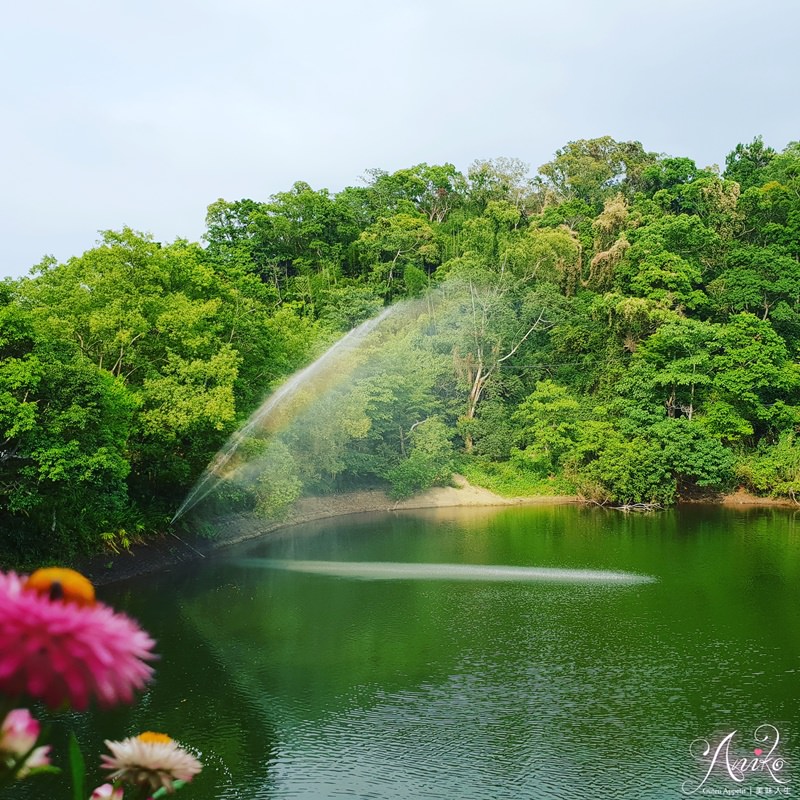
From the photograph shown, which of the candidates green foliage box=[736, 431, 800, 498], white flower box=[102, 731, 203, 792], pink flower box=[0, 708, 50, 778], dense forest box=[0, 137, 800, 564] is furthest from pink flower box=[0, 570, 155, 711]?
green foliage box=[736, 431, 800, 498]

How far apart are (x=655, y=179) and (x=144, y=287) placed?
139 feet

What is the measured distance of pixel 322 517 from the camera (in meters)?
33.8

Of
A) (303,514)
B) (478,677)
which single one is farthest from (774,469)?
(478,677)

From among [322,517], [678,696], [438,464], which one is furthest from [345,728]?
[438,464]

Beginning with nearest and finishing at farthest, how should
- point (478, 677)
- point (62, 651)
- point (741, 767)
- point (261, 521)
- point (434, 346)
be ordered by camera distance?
point (62, 651) < point (741, 767) < point (478, 677) < point (261, 521) < point (434, 346)

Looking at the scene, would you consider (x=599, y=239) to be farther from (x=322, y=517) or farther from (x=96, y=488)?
(x=96, y=488)

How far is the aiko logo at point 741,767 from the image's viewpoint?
10.1 m

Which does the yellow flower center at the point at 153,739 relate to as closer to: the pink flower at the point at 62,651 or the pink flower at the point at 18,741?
the pink flower at the point at 18,741

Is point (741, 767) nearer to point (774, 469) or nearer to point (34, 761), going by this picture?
point (34, 761)

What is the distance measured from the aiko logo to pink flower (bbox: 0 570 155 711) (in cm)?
1067

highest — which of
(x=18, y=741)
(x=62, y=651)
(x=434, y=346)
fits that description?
(x=434, y=346)

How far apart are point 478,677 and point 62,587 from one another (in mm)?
13783

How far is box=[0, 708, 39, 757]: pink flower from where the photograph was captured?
1.43 meters

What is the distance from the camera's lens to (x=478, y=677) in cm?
1409
